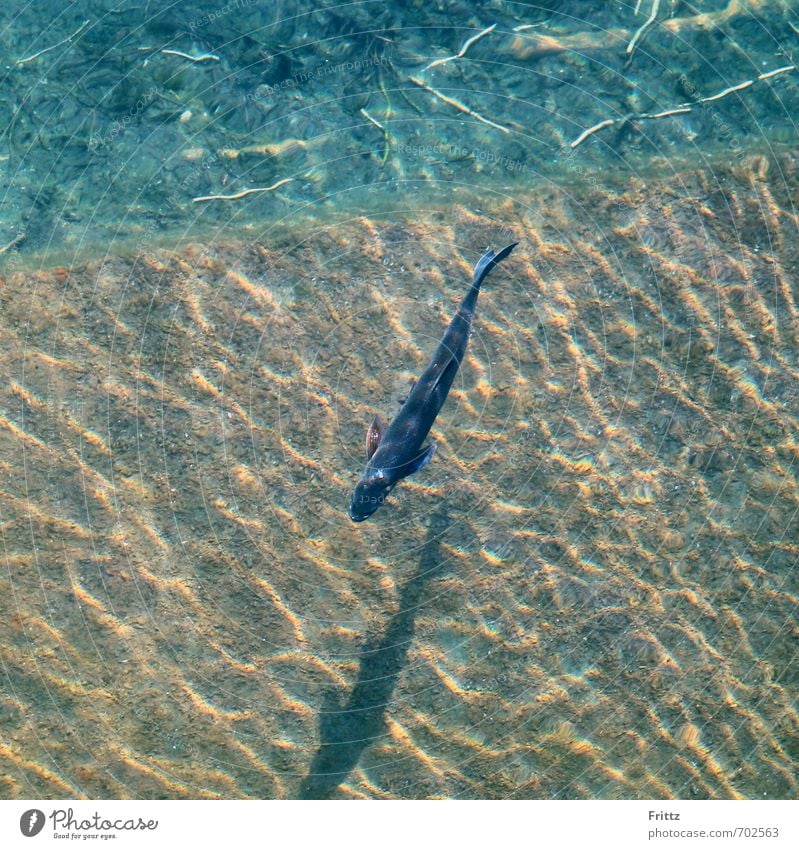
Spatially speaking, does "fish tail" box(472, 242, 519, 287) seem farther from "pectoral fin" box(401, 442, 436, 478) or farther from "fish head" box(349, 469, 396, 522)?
"fish head" box(349, 469, 396, 522)

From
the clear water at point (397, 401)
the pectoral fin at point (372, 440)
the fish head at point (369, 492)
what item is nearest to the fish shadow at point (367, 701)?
the clear water at point (397, 401)

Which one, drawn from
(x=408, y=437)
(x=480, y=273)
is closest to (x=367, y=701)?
(x=408, y=437)

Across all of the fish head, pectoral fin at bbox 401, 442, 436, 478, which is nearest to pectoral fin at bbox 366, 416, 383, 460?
the fish head

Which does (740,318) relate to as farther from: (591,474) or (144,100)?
(144,100)

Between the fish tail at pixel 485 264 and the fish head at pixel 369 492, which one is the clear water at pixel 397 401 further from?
the fish head at pixel 369 492
